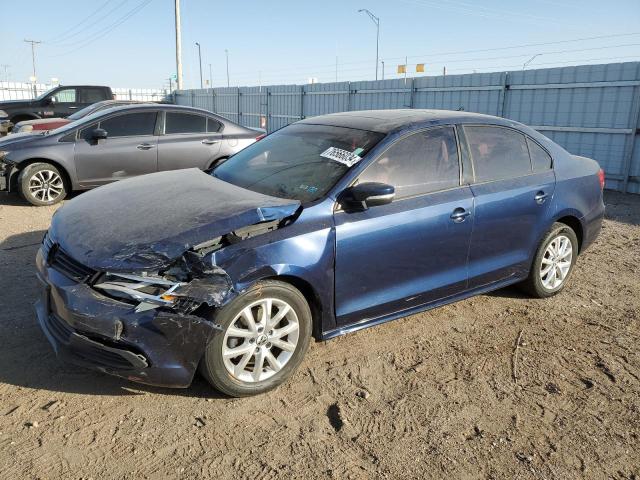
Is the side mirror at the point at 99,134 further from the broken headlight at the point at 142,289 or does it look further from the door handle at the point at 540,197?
the door handle at the point at 540,197

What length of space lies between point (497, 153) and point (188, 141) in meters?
5.54

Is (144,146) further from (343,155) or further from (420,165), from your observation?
(420,165)

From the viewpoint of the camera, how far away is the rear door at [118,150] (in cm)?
776

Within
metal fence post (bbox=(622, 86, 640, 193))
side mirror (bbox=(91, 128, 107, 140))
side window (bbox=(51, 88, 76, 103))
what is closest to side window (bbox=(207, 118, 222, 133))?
side mirror (bbox=(91, 128, 107, 140))

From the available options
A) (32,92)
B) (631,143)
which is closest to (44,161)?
(631,143)

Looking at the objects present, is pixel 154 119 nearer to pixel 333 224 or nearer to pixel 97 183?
pixel 97 183

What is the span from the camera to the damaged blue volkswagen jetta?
2795mm

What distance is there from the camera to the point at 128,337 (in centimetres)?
273

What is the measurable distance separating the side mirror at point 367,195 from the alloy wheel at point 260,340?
794 mm

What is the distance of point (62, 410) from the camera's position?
2.90m

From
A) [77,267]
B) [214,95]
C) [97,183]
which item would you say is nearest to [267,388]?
[77,267]

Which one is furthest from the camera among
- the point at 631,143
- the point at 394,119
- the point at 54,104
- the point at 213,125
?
the point at 54,104

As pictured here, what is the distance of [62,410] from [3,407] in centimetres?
33

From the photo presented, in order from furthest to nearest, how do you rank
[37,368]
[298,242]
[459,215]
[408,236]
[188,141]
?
[188,141], [459,215], [408,236], [37,368], [298,242]
